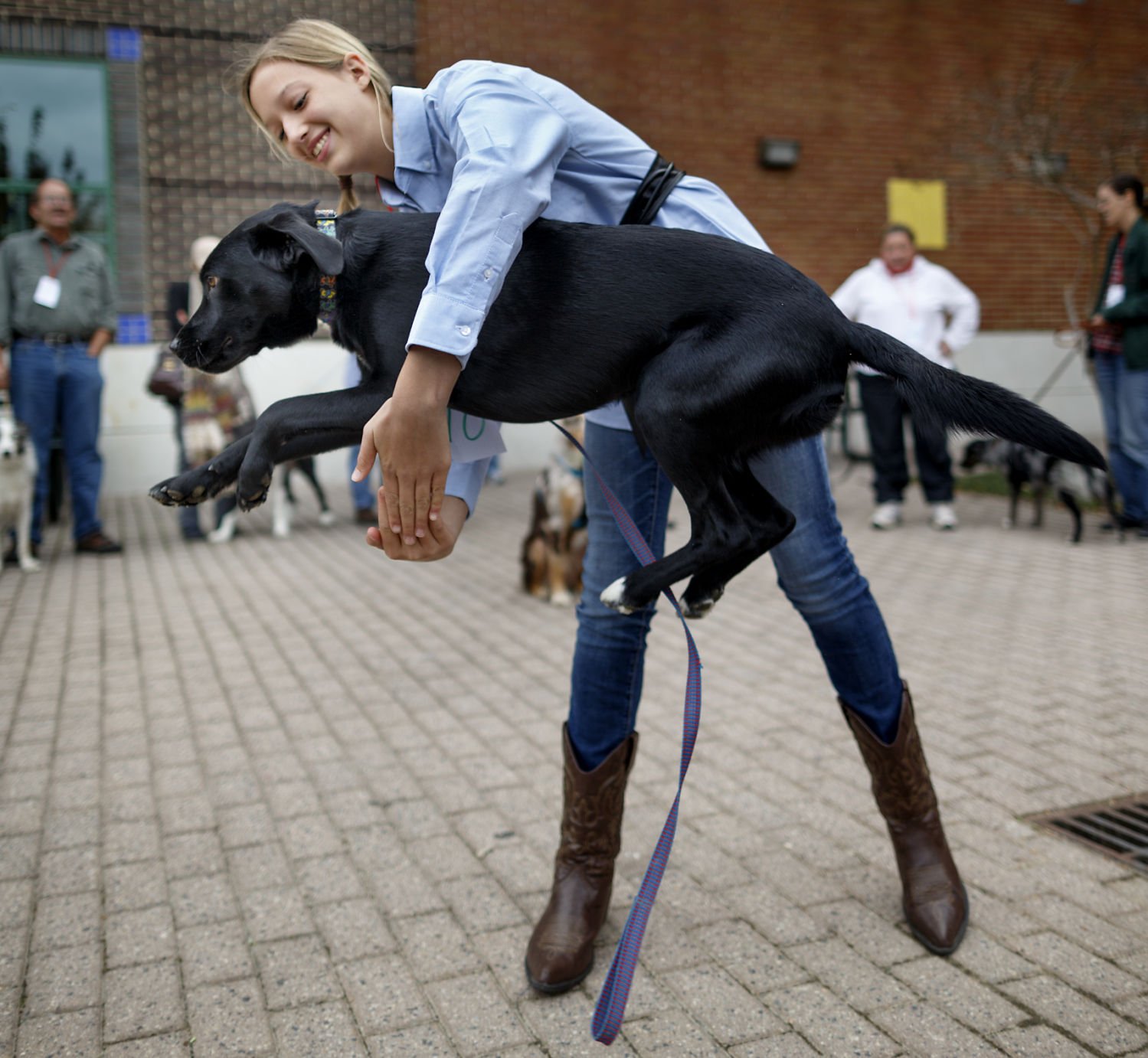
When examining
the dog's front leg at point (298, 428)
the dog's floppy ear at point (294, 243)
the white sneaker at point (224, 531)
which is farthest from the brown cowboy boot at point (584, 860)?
the white sneaker at point (224, 531)

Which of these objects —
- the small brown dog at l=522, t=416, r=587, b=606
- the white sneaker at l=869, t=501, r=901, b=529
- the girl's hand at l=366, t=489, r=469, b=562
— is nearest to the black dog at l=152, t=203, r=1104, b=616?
the girl's hand at l=366, t=489, r=469, b=562

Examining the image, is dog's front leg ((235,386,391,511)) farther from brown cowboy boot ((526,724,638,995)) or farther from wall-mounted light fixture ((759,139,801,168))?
wall-mounted light fixture ((759,139,801,168))

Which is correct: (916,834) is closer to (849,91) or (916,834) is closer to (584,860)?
(584,860)

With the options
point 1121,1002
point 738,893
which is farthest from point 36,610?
point 1121,1002

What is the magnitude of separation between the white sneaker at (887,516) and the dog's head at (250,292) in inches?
299

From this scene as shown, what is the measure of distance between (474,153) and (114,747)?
3240 millimetres

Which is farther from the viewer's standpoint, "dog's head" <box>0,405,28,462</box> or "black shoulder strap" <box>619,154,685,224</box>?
"dog's head" <box>0,405,28,462</box>

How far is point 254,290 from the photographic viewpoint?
1.71 m

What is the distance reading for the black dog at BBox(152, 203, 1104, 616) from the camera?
5.53 feet

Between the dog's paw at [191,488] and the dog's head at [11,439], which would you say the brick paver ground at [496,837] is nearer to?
the dog's paw at [191,488]

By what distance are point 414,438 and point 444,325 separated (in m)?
0.18

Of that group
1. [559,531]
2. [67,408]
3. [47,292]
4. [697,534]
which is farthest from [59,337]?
[697,534]

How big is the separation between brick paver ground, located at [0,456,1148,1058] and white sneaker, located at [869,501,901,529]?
2.41 m

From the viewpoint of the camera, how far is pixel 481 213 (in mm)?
1624
